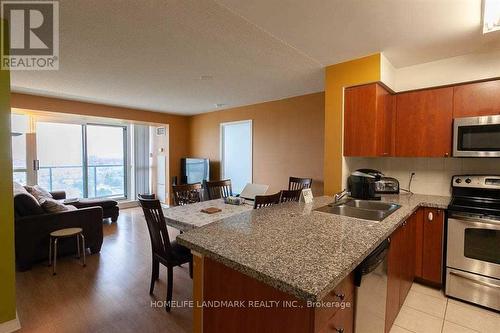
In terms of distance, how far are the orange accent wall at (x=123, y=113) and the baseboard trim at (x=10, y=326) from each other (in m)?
3.64

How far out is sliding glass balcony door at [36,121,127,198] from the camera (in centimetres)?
541

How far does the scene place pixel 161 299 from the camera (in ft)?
7.48

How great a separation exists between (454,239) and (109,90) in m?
4.86

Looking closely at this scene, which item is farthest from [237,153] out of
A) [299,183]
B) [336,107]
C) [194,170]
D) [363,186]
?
[363,186]

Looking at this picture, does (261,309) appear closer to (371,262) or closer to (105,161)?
(371,262)

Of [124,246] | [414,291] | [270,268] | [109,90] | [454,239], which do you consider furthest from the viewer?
[109,90]

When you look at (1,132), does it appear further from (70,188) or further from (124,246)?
(70,188)

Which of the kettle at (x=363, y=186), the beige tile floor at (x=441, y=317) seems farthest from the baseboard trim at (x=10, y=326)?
the kettle at (x=363, y=186)

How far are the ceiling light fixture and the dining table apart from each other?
2451mm

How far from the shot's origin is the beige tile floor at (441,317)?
1.89 metres

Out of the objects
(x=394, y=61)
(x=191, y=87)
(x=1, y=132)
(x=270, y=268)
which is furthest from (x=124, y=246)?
(x=394, y=61)

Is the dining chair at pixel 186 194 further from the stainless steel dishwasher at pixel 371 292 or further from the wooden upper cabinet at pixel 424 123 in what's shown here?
the wooden upper cabinet at pixel 424 123

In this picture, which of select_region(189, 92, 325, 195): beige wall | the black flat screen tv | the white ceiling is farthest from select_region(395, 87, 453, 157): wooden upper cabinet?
the black flat screen tv

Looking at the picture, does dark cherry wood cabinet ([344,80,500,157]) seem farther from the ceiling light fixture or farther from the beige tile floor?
the beige tile floor
